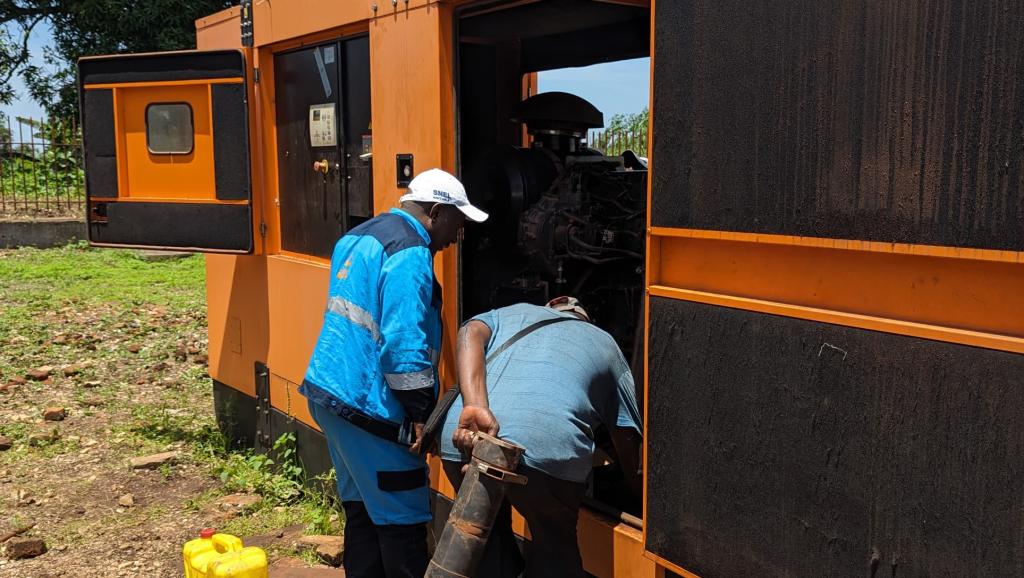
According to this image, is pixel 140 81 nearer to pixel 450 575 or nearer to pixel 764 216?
pixel 450 575

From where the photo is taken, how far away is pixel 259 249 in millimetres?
5559

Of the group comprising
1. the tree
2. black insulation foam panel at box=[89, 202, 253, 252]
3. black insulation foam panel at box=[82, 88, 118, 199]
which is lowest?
black insulation foam panel at box=[89, 202, 253, 252]

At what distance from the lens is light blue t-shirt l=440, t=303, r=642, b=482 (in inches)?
115

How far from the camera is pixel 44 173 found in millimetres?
17250

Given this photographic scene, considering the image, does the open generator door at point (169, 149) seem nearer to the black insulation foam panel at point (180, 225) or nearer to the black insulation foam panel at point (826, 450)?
the black insulation foam panel at point (180, 225)

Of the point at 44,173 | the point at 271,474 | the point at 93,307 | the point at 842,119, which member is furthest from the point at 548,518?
the point at 44,173

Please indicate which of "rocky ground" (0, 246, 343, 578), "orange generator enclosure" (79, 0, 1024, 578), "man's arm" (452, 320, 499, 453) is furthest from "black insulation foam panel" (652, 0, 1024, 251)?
"rocky ground" (0, 246, 343, 578)

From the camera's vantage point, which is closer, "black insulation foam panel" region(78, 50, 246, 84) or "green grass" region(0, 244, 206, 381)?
"black insulation foam panel" region(78, 50, 246, 84)

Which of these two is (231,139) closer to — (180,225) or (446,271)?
(180,225)

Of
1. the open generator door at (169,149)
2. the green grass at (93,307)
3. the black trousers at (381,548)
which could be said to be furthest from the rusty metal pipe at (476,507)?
the green grass at (93,307)

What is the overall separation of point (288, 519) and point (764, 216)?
3729 mm

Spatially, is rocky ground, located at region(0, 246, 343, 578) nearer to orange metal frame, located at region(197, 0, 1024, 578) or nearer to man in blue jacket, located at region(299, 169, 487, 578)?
orange metal frame, located at region(197, 0, 1024, 578)

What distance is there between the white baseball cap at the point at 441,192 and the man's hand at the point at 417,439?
78cm

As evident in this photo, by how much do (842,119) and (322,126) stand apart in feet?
11.5
